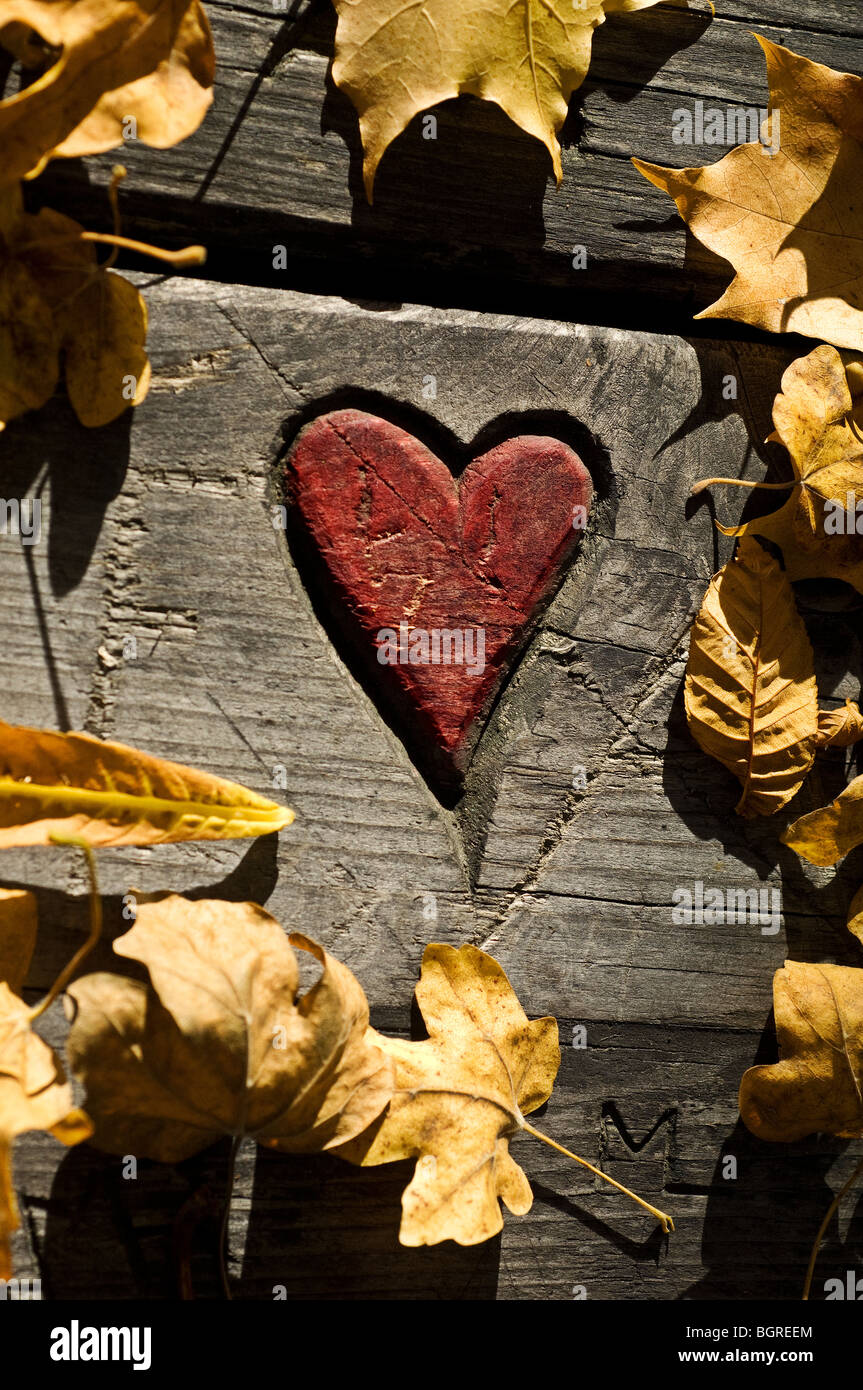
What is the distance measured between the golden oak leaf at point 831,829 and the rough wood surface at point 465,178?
70 cm

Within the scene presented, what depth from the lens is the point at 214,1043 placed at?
0.99 m

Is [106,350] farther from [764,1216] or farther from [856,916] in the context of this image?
[764,1216]

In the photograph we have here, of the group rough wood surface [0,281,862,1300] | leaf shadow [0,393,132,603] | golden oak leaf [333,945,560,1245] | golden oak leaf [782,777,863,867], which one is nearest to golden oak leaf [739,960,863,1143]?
rough wood surface [0,281,862,1300]

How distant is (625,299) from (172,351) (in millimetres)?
609

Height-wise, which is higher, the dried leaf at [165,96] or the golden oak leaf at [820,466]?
the dried leaf at [165,96]

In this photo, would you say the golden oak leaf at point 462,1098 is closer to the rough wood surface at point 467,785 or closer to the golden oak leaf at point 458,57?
the rough wood surface at point 467,785

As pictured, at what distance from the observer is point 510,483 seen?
1211 mm

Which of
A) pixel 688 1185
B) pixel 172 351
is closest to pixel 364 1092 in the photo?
pixel 688 1185

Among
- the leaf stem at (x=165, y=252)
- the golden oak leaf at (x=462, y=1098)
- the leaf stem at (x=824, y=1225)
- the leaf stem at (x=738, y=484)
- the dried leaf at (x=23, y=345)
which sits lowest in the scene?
the leaf stem at (x=824, y=1225)

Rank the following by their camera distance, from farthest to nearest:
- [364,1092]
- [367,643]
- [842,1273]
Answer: [842,1273] < [367,643] < [364,1092]

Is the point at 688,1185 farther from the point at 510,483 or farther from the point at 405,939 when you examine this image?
the point at 510,483

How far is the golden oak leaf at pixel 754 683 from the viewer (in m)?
1.23

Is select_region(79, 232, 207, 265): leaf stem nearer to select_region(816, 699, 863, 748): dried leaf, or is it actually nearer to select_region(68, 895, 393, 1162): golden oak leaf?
select_region(68, 895, 393, 1162): golden oak leaf

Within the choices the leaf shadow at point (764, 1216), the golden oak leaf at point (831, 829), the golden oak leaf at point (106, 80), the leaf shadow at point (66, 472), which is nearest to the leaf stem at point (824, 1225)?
the leaf shadow at point (764, 1216)
